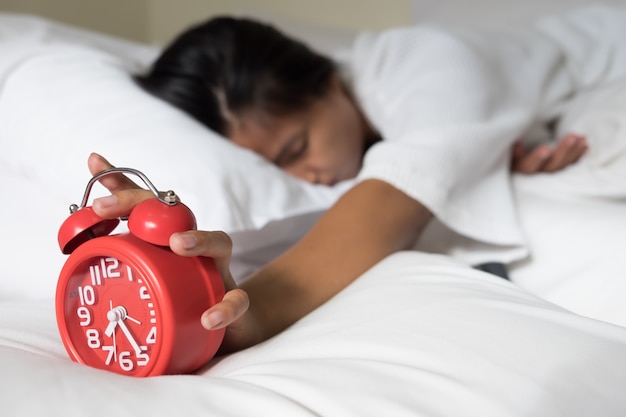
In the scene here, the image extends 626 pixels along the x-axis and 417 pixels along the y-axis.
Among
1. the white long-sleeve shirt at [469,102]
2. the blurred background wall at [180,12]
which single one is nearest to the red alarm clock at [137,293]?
the white long-sleeve shirt at [469,102]

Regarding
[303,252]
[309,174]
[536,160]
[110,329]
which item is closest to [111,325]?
[110,329]

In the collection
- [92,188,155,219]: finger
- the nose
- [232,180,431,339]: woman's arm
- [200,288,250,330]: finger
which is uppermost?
[92,188,155,219]: finger

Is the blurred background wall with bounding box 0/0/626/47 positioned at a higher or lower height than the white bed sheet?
lower

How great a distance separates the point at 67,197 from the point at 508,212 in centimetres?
59

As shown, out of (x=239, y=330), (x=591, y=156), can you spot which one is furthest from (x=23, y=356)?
(x=591, y=156)

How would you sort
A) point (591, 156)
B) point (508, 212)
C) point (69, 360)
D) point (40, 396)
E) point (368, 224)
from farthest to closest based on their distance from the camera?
point (591, 156)
point (508, 212)
point (368, 224)
point (69, 360)
point (40, 396)

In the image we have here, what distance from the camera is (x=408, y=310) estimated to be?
23.1 inches

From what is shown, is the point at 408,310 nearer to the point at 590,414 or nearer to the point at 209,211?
the point at 590,414

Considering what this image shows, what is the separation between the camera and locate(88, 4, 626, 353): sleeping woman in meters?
0.78

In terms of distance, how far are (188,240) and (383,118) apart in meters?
0.68

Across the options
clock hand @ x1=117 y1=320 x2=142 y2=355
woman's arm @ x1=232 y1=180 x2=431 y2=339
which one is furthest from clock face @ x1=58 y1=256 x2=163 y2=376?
woman's arm @ x1=232 y1=180 x2=431 y2=339

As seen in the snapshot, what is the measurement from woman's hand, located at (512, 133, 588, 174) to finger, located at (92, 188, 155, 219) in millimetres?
711

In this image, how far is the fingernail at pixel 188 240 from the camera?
52 cm

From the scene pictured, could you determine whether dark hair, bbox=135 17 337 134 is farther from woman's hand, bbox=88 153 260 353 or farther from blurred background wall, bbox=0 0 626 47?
woman's hand, bbox=88 153 260 353
